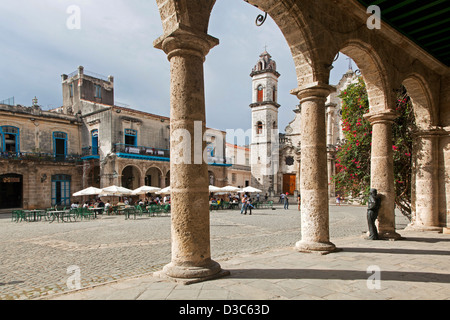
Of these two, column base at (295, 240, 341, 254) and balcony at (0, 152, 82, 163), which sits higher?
balcony at (0, 152, 82, 163)

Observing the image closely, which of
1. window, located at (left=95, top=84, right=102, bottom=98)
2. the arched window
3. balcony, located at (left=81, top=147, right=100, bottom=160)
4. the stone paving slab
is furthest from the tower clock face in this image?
the stone paving slab

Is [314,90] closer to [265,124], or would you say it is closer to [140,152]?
[140,152]

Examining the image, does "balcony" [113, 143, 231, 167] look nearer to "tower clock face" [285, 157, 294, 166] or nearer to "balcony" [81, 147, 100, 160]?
"balcony" [81, 147, 100, 160]

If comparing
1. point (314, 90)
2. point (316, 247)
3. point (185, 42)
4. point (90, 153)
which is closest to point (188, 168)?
point (185, 42)

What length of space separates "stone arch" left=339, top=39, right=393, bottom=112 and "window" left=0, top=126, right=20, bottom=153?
22212mm

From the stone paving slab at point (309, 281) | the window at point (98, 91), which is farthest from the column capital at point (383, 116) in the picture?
the window at point (98, 91)

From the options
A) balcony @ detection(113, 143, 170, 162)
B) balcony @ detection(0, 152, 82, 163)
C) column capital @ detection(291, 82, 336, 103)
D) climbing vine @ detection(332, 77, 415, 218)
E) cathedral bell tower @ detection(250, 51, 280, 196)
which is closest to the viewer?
column capital @ detection(291, 82, 336, 103)

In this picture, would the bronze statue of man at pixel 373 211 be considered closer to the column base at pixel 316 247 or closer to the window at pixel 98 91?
the column base at pixel 316 247

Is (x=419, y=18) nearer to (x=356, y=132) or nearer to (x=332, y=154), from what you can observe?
(x=356, y=132)

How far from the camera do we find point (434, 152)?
25.9 ft

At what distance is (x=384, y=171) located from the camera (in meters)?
6.64

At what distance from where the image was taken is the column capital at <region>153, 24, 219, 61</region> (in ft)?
11.9

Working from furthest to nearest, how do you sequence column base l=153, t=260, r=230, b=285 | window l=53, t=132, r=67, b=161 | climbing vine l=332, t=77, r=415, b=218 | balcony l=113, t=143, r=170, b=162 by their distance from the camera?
1. window l=53, t=132, r=67, b=161
2. balcony l=113, t=143, r=170, b=162
3. climbing vine l=332, t=77, r=415, b=218
4. column base l=153, t=260, r=230, b=285

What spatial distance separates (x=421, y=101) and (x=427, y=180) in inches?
76.3
